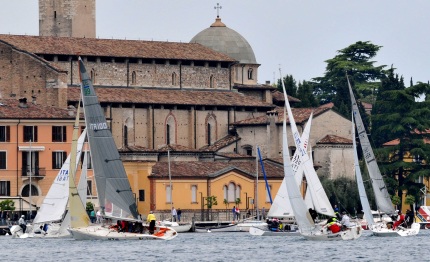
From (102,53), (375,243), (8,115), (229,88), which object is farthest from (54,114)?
(375,243)

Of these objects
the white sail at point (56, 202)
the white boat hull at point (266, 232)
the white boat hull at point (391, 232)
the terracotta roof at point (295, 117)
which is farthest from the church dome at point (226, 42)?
the white boat hull at point (391, 232)

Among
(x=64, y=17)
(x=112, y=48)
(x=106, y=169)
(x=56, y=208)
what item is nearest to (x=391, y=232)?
(x=106, y=169)

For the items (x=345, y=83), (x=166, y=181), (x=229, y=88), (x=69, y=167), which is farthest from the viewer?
(x=345, y=83)

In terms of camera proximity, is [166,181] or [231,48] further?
[231,48]

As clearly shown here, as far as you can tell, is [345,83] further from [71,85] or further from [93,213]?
[93,213]

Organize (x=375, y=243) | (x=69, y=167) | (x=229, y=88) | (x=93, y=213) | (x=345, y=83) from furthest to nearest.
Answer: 1. (x=345, y=83)
2. (x=229, y=88)
3. (x=93, y=213)
4. (x=69, y=167)
5. (x=375, y=243)

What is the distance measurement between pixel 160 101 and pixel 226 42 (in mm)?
16550

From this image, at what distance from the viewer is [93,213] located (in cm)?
12369

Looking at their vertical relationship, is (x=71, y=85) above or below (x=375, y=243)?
above

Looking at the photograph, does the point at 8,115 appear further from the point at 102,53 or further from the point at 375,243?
the point at 375,243

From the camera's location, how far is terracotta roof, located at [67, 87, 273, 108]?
5546 inches

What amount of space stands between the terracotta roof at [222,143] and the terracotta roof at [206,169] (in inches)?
132

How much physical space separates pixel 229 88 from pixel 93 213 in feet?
93.9

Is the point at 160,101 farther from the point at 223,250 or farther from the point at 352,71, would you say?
the point at 223,250
